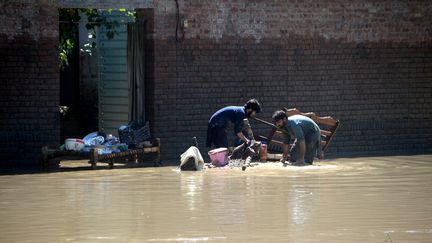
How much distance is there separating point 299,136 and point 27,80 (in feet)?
16.2

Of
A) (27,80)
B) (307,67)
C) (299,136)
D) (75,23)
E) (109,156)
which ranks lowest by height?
(109,156)

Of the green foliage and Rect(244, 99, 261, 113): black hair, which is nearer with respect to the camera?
Rect(244, 99, 261, 113): black hair

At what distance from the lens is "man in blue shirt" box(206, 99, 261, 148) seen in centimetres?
2011

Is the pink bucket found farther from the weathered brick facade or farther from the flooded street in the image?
the weathered brick facade

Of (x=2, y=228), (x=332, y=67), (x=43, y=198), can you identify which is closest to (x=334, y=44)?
(x=332, y=67)

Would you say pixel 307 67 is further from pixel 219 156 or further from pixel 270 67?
pixel 219 156

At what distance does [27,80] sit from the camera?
1991cm

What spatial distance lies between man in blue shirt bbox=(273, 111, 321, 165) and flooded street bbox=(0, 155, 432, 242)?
353 mm

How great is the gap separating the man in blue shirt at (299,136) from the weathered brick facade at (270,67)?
1.92 m

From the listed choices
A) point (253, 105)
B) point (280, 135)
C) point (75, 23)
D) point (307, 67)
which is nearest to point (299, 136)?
point (253, 105)

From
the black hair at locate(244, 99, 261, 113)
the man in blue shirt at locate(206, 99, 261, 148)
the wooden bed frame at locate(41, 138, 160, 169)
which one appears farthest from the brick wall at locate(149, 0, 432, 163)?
the black hair at locate(244, 99, 261, 113)

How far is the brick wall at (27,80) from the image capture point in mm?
19656

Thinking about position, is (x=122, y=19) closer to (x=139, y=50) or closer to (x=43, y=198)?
(x=139, y=50)

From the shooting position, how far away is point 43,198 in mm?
15461
